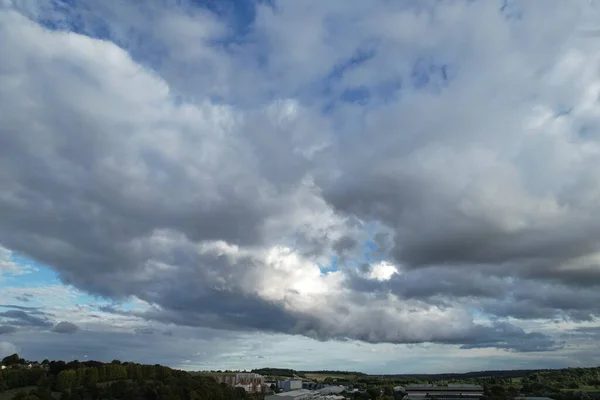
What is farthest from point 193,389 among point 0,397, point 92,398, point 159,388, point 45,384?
point 0,397

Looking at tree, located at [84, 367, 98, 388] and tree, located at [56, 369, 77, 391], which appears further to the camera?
tree, located at [84, 367, 98, 388]

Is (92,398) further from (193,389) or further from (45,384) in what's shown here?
Answer: (193,389)

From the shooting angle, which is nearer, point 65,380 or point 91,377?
point 65,380

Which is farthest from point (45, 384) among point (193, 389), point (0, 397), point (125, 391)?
point (193, 389)

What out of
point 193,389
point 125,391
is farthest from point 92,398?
point 193,389

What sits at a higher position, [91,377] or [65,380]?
[91,377]

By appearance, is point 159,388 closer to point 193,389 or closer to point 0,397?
point 193,389

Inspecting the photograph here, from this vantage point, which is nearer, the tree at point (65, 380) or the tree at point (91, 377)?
the tree at point (65, 380)

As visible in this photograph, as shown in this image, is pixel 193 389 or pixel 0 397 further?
pixel 193 389
